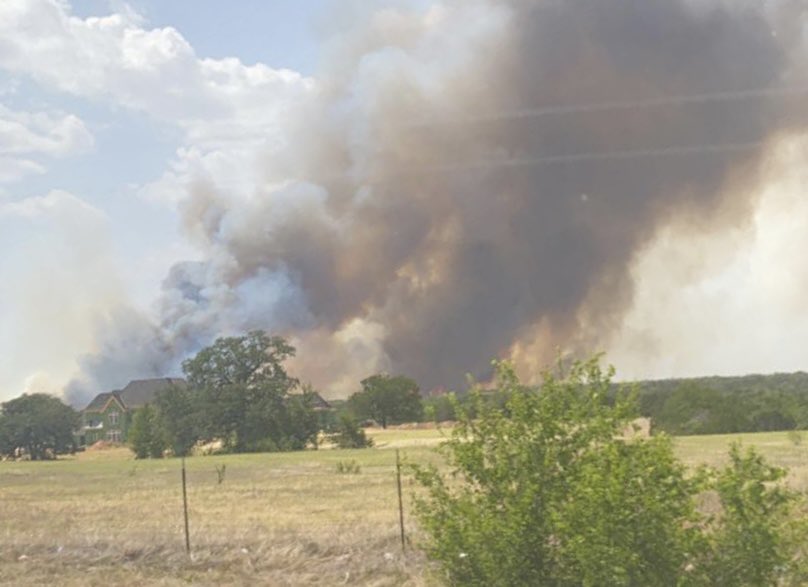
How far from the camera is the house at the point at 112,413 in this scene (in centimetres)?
11482

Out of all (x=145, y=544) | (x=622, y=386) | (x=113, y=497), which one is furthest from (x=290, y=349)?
(x=622, y=386)

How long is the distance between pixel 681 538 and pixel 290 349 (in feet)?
238

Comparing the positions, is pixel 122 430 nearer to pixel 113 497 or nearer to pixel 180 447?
pixel 180 447

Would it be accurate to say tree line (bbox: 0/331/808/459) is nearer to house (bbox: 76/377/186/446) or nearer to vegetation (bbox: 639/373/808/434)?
vegetation (bbox: 639/373/808/434)

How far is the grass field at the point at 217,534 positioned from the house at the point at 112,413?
8490 centimetres

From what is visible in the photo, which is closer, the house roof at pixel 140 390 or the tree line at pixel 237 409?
the tree line at pixel 237 409

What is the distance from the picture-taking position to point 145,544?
15.1m

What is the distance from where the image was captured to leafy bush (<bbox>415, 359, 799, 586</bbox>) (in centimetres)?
746

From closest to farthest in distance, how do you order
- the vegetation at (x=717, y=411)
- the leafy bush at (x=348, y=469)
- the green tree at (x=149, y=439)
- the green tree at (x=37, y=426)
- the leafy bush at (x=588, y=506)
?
the leafy bush at (x=588, y=506) → the leafy bush at (x=348, y=469) → the vegetation at (x=717, y=411) → the green tree at (x=149, y=439) → the green tree at (x=37, y=426)

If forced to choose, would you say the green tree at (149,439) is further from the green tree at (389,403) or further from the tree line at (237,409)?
the green tree at (389,403)

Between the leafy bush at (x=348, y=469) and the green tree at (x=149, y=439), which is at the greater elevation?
the green tree at (x=149, y=439)

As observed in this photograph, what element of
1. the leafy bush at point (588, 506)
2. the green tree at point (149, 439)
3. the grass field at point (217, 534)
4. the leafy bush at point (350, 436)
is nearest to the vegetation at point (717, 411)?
the leafy bush at point (350, 436)

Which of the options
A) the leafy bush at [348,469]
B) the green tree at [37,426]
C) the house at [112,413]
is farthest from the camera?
the house at [112,413]

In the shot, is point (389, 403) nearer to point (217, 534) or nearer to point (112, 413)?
point (112, 413)
